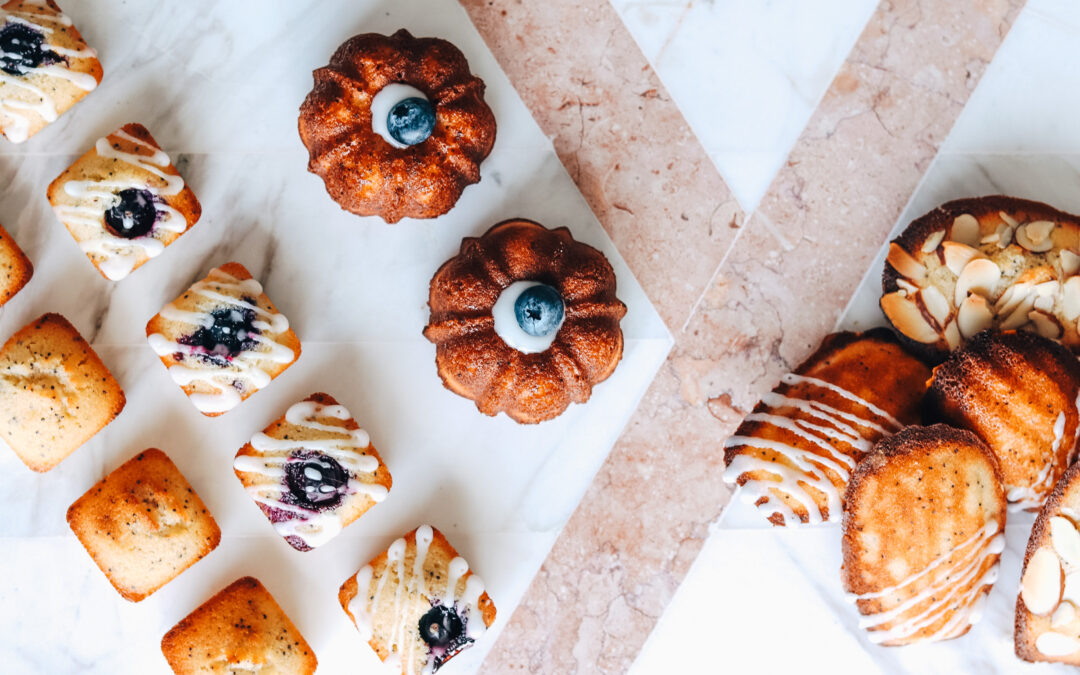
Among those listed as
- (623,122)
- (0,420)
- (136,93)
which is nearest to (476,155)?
(623,122)

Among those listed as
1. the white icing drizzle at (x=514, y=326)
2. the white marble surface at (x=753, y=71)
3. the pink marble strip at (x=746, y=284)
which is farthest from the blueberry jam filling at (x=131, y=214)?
the white marble surface at (x=753, y=71)

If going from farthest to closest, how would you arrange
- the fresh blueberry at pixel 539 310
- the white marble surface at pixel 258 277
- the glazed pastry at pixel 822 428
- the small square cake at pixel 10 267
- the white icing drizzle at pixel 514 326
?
the white marble surface at pixel 258 277 < the small square cake at pixel 10 267 < the glazed pastry at pixel 822 428 < the white icing drizzle at pixel 514 326 < the fresh blueberry at pixel 539 310

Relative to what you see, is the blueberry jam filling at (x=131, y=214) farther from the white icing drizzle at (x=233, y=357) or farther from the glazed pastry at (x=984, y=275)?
the glazed pastry at (x=984, y=275)

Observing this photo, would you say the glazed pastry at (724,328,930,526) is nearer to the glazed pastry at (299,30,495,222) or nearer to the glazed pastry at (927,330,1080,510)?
the glazed pastry at (927,330,1080,510)

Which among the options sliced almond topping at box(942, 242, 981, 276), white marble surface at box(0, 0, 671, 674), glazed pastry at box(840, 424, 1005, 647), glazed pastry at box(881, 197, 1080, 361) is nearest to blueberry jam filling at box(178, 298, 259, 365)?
white marble surface at box(0, 0, 671, 674)

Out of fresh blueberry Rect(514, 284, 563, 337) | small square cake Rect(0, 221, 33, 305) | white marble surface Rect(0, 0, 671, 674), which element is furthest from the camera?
white marble surface Rect(0, 0, 671, 674)

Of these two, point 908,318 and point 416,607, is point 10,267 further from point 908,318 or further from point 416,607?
point 908,318
